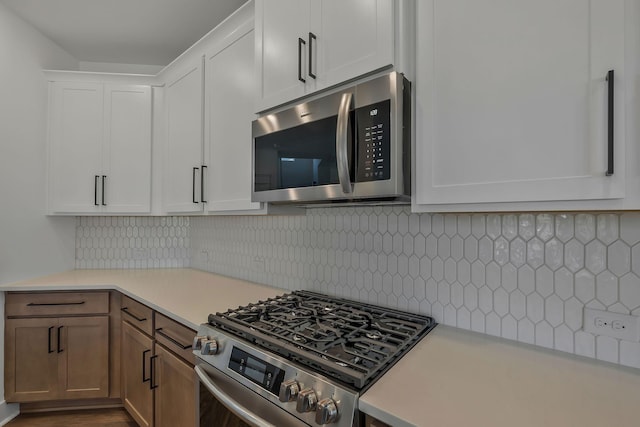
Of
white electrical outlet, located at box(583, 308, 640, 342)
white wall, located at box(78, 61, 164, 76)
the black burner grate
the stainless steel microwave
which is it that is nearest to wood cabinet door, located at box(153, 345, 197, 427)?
the black burner grate

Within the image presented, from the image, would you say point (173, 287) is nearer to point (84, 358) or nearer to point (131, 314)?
point (131, 314)

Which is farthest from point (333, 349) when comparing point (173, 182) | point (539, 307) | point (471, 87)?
point (173, 182)

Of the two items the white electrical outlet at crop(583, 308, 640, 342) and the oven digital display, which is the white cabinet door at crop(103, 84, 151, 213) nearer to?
the oven digital display

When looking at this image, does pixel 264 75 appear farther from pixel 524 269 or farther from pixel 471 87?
pixel 524 269

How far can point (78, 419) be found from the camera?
2324 millimetres

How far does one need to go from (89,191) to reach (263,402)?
7.64 feet

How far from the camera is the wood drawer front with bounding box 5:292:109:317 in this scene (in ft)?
7.44

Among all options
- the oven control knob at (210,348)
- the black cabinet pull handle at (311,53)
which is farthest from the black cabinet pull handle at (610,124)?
the oven control knob at (210,348)

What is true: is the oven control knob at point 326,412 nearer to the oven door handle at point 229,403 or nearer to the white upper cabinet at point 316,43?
the oven door handle at point 229,403

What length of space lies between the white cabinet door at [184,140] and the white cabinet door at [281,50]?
0.74 m

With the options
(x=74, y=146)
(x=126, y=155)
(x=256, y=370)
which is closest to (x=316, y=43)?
(x=256, y=370)

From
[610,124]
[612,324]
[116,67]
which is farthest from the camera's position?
[116,67]

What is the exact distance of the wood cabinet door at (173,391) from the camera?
1.54m

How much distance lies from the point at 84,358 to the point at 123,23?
7.77ft
